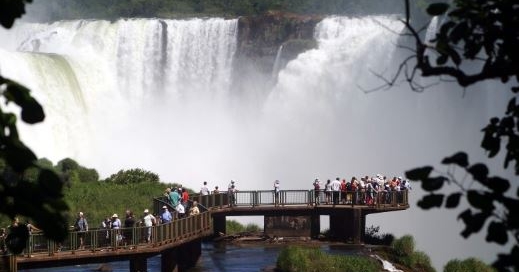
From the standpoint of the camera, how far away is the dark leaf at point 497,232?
582 centimetres

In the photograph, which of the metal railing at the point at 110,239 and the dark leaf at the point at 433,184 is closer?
the dark leaf at the point at 433,184

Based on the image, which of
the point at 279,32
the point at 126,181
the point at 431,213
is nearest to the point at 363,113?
the point at 279,32

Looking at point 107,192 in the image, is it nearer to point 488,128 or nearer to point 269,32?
point 269,32

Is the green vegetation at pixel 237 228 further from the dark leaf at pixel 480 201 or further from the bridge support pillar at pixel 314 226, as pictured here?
the dark leaf at pixel 480 201

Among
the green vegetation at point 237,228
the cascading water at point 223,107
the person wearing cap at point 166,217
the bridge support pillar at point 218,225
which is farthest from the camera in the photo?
the cascading water at point 223,107

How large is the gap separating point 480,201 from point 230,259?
25644 mm

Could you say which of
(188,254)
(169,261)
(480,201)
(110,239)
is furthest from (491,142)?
(188,254)

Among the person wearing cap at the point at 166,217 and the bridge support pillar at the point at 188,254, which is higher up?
the person wearing cap at the point at 166,217

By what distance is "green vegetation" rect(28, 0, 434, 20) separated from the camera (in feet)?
246

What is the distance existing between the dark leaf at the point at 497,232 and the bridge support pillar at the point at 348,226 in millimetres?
27822

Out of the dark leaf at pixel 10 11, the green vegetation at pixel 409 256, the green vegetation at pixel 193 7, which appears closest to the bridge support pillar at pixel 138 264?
the green vegetation at pixel 409 256

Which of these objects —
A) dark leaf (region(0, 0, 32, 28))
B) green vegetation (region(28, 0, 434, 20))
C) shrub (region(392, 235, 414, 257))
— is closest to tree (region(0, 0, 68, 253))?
dark leaf (region(0, 0, 32, 28))

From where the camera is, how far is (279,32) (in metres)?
65.4

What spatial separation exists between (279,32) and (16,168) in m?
60.4
